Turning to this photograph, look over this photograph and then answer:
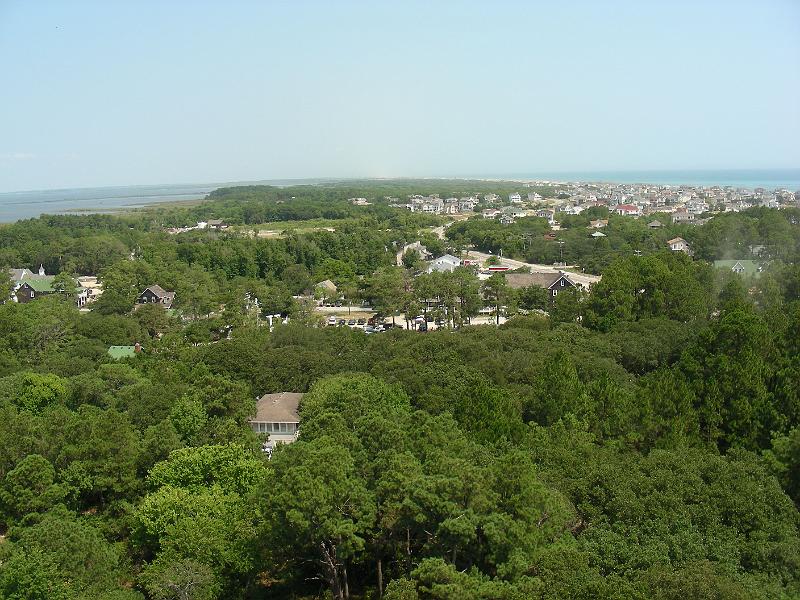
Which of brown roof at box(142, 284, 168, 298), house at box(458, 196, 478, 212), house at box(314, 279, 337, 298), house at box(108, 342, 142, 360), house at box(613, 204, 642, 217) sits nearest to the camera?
house at box(108, 342, 142, 360)

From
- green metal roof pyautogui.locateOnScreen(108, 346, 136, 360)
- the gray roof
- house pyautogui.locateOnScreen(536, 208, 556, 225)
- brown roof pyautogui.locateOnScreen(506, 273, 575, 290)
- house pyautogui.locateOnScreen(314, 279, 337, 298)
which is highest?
house pyautogui.locateOnScreen(536, 208, 556, 225)

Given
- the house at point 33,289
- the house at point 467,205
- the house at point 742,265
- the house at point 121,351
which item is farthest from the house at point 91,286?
the house at point 467,205

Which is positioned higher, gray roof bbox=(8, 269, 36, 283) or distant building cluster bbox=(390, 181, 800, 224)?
distant building cluster bbox=(390, 181, 800, 224)

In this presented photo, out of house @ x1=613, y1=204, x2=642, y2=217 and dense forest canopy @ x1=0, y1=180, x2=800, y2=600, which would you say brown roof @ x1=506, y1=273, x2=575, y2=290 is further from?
house @ x1=613, y1=204, x2=642, y2=217

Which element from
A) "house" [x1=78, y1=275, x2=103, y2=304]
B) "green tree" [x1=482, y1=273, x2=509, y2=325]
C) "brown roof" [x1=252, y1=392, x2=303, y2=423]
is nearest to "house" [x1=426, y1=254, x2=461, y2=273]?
"green tree" [x1=482, y1=273, x2=509, y2=325]

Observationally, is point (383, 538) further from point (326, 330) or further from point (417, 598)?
point (326, 330)

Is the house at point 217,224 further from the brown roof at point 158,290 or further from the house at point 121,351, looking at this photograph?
the house at point 121,351
